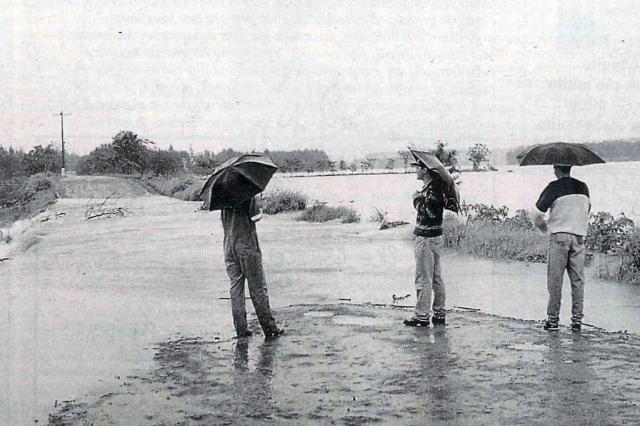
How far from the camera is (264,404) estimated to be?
19.4 feet

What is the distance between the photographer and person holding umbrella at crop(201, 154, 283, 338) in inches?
314

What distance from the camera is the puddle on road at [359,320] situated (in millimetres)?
9297

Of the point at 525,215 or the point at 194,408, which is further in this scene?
the point at 525,215

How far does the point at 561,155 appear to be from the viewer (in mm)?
8406

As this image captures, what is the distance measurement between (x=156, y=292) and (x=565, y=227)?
271 inches

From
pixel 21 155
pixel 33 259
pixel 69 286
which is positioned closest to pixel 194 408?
pixel 69 286

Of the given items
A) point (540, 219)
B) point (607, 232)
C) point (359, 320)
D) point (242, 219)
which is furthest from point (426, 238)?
point (607, 232)

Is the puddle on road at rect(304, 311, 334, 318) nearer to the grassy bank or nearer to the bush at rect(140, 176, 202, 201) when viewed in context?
the grassy bank

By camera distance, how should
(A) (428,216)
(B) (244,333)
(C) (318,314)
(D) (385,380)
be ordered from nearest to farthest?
→ (D) (385,380)
(B) (244,333)
(A) (428,216)
(C) (318,314)

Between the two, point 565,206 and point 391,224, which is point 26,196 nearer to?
point 391,224

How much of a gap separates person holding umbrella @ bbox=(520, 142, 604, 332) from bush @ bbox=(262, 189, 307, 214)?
74.0 ft

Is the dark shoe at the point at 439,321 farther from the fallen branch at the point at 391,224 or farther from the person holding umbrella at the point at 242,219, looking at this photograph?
the fallen branch at the point at 391,224

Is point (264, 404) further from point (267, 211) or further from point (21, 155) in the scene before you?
point (21, 155)

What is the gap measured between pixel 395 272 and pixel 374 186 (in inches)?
960
